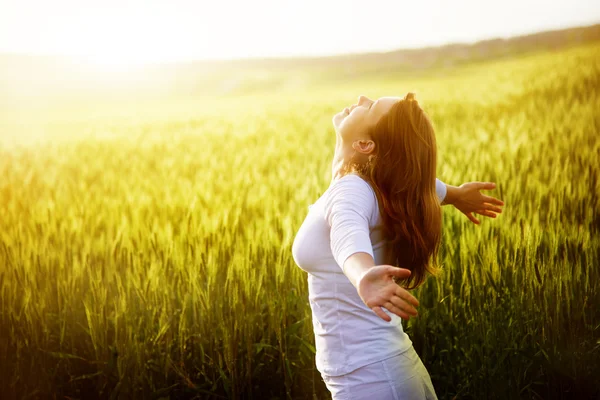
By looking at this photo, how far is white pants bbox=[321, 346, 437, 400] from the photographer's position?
3.30 feet

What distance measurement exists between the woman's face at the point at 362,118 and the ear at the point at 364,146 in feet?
0.04

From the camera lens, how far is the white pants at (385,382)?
3.30 feet

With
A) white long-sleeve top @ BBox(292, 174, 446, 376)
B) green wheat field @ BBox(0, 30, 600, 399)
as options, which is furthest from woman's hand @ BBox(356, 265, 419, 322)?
green wheat field @ BBox(0, 30, 600, 399)

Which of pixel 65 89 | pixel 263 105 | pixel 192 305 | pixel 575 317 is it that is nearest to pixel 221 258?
pixel 192 305

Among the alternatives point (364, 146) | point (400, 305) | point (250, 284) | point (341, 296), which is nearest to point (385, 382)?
point (341, 296)

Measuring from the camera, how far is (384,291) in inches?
32.1

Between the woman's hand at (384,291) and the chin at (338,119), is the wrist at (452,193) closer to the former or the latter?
the chin at (338,119)

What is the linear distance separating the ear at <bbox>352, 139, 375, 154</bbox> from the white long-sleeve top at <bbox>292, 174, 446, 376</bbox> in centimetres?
7

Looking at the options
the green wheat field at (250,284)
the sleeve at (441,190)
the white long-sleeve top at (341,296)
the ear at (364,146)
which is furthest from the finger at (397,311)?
the green wheat field at (250,284)

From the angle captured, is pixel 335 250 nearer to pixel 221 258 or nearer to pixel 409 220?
pixel 409 220

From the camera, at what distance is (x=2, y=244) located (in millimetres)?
1762

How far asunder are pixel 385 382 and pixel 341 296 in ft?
0.51

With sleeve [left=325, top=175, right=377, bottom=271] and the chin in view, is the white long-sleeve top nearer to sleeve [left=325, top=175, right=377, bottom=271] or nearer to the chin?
sleeve [left=325, top=175, right=377, bottom=271]

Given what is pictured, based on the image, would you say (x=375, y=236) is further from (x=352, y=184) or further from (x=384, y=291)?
(x=384, y=291)
